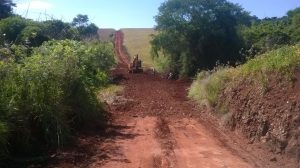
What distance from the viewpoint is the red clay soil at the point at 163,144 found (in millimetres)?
10125

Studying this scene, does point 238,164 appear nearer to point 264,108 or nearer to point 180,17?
point 264,108

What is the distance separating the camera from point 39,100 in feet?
35.3

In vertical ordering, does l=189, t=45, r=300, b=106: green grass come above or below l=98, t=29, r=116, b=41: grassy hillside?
below

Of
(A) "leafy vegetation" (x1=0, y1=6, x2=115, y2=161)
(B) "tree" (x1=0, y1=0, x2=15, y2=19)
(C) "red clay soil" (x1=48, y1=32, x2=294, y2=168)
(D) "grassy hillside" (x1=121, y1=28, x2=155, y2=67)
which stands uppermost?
(B) "tree" (x1=0, y1=0, x2=15, y2=19)

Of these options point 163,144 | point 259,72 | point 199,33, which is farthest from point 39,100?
point 199,33

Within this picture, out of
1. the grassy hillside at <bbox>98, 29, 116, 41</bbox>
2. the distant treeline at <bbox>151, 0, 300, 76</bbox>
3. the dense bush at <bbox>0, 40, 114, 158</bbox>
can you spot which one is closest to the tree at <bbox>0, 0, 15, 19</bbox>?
the distant treeline at <bbox>151, 0, 300, 76</bbox>

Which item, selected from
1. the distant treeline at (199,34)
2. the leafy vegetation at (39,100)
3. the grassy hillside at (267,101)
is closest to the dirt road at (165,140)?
the grassy hillside at (267,101)

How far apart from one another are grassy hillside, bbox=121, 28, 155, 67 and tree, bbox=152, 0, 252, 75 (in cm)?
1663

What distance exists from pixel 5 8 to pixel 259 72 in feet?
136

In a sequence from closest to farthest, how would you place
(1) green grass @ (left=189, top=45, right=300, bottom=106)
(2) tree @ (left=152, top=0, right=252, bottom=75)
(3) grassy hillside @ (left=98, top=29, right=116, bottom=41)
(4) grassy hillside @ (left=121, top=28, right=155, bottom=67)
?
(1) green grass @ (left=189, top=45, right=300, bottom=106) < (2) tree @ (left=152, top=0, right=252, bottom=75) < (4) grassy hillside @ (left=121, top=28, right=155, bottom=67) < (3) grassy hillside @ (left=98, top=29, right=116, bottom=41)

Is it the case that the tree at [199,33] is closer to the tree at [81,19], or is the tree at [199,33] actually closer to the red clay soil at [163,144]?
the red clay soil at [163,144]

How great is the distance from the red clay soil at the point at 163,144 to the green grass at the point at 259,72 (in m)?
0.88

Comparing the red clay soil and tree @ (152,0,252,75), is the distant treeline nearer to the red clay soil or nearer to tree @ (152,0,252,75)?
tree @ (152,0,252,75)

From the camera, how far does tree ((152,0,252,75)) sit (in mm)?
33688
